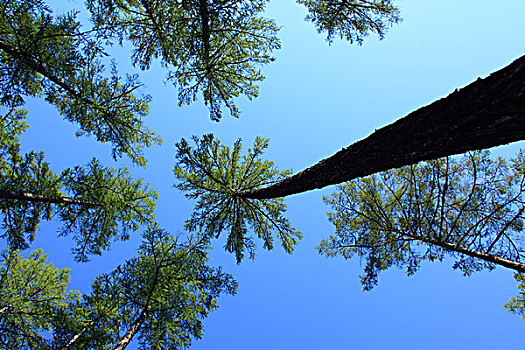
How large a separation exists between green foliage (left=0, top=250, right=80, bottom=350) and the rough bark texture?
878cm

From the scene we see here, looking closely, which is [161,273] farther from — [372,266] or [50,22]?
[50,22]

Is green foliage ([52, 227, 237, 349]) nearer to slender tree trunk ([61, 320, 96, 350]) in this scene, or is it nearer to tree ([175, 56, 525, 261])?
slender tree trunk ([61, 320, 96, 350])

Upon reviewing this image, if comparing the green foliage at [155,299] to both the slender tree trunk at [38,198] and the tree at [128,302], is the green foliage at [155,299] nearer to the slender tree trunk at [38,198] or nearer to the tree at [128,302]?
the tree at [128,302]

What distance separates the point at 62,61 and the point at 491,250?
1152 centimetres

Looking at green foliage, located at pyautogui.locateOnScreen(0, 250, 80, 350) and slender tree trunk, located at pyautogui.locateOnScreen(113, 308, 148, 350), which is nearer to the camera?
slender tree trunk, located at pyautogui.locateOnScreen(113, 308, 148, 350)

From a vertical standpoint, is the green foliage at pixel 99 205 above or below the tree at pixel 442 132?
above

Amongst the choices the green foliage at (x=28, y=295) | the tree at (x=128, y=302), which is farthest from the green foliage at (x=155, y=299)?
the green foliage at (x=28, y=295)

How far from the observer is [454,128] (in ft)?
6.90

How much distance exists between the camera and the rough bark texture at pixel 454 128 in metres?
1.74

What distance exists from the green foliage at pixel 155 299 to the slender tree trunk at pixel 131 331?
0.05 metres

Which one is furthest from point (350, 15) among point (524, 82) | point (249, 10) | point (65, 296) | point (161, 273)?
point (65, 296)

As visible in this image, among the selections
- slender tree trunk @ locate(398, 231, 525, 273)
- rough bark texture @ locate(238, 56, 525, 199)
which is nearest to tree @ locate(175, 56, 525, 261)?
rough bark texture @ locate(238, 56, 525, 199)

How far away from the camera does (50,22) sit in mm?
5508

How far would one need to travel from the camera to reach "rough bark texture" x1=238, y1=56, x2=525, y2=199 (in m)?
1.74
